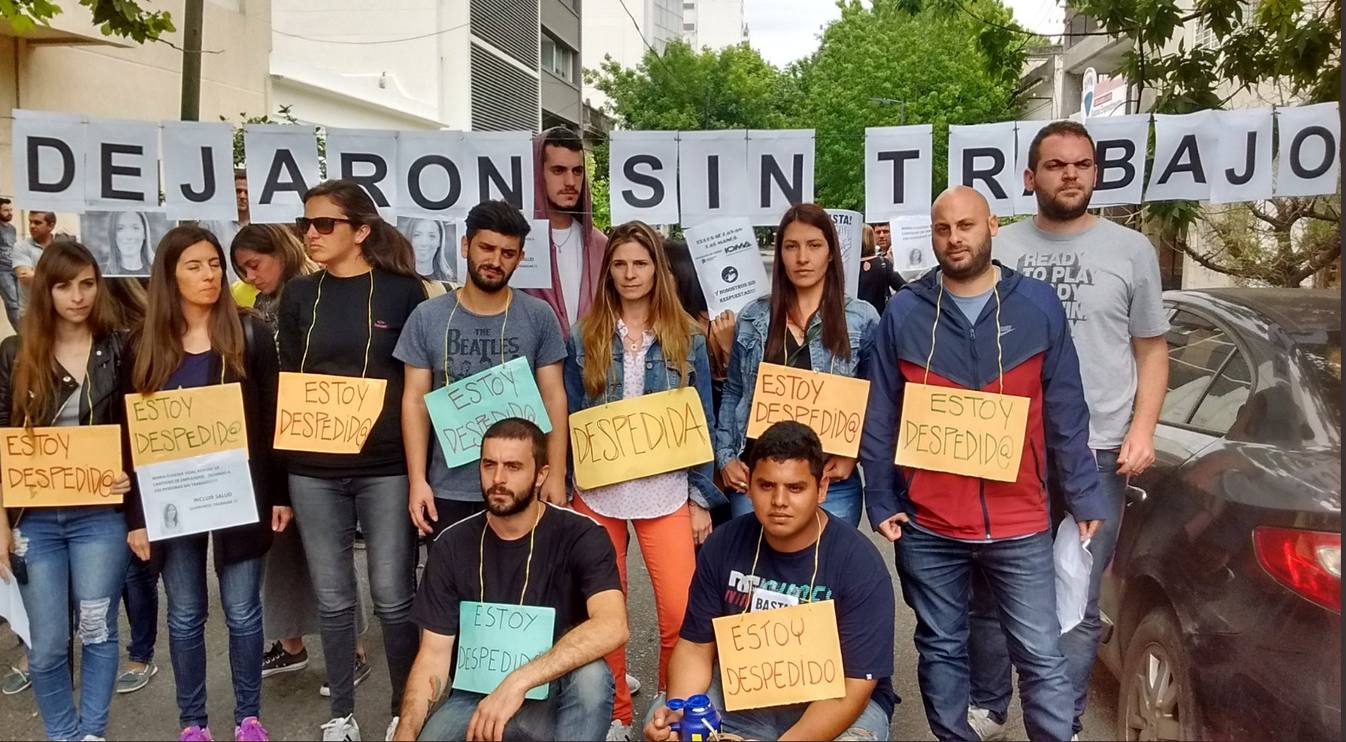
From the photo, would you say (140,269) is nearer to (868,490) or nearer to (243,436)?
(243,436)

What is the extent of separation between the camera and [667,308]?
3695mm

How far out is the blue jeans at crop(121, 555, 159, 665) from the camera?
421 centimetres

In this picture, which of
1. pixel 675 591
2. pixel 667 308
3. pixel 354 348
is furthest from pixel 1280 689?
pixel 354 348

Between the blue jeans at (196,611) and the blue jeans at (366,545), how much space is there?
223 millimetres

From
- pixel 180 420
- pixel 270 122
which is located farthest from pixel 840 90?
pixel 180 420

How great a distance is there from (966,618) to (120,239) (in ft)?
11.5

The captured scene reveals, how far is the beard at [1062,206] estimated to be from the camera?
3543 millimetres

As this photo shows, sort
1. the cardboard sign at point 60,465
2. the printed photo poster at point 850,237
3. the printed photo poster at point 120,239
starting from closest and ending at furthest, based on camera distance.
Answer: the cardboard sign at point 60,465 → the printed photo poster at point 120,239 → the printed photo poster at point 850,237

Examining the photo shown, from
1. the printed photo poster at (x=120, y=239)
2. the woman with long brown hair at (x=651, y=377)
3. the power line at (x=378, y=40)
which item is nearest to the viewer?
the woman with long brown hair at (x=651, y=377)

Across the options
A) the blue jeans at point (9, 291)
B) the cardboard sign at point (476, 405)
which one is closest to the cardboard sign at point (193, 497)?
the cardboard sign at point (476, 405)

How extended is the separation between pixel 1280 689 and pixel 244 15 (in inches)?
653

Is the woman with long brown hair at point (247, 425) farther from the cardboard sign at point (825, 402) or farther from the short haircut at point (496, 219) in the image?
the cardboard sign at point (825, 402)

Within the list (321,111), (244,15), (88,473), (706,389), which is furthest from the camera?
(321,111)

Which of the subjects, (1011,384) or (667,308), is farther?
(667,308)
